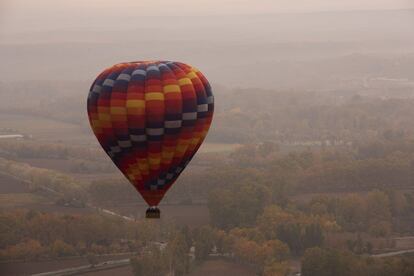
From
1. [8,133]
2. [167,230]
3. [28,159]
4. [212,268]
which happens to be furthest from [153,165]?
[8,133]

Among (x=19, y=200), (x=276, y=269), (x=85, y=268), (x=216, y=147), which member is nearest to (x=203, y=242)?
(x=276, y=269)

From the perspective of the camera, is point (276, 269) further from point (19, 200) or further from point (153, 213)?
point (19, 200)

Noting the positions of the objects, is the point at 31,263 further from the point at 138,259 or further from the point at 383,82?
→ the point at 383,82

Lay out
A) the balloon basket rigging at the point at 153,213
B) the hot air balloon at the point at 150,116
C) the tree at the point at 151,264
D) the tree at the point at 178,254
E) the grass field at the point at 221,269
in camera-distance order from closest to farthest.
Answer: the balloon basket rigging at the point at 153,213
the hot air balloon at the point at 150,116
the grass field at the point at 221,269
the tree at the point at 151,264
the tree at the point at 178,254

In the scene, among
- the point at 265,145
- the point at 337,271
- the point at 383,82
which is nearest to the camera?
the point at 337,271

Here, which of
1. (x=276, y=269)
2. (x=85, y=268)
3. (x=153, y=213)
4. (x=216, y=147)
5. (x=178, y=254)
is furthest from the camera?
(x=216, y=147)

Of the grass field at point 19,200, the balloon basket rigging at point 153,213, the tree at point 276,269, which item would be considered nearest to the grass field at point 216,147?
the grass field at point 19,200

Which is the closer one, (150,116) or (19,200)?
(150,116)

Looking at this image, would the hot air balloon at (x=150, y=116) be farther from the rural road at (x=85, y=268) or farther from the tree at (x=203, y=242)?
the tree at (x=203, y=242)
